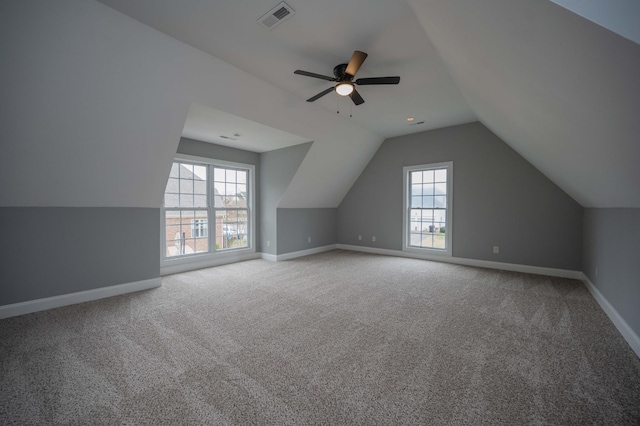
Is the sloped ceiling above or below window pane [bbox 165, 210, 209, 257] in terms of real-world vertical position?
above

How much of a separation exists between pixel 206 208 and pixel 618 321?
19.1 ft

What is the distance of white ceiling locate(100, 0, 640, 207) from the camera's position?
1.22 meters

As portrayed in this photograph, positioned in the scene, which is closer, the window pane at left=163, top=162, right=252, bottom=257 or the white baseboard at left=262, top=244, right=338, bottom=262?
the window pane at left=163, top=162, right=252, bottom=257

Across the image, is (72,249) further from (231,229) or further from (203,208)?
(231,229)

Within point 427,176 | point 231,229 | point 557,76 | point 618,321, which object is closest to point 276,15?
point 557,76

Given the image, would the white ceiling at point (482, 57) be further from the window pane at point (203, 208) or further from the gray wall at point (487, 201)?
the window pane at point (203, 208)

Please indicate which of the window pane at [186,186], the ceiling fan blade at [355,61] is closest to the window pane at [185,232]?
the window pane at [186,186]

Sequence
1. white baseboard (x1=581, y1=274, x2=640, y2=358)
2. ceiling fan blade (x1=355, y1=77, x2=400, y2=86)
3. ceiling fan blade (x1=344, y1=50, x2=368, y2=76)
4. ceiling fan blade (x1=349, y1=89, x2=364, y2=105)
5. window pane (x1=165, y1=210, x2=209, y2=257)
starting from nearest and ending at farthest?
white baseboard (x1=581, y1=274, x2=640, y2=358), ceiling fan blade (x1=344, y1=50, x2=368, y2=76), ceiling fan blade (x1=355, y1=77, x2=400, y2=86), ceiling fan blade (x1=349, y1=89, x2=364, y2=105), window pane (x1=165, y1=210, x2=209, y2=257)

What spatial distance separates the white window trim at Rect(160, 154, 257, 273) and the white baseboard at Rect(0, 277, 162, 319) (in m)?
0.72

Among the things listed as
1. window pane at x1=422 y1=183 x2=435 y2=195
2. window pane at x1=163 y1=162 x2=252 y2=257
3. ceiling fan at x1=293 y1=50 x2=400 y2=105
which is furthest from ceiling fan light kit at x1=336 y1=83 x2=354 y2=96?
window pane at x1=422 y1=183 x2=435 y2=195

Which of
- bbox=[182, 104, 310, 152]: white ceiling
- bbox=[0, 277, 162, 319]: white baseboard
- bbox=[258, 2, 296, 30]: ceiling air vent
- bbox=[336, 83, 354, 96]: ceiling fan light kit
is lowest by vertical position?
bbox=[0, 277, 162, 319]: white baseboard

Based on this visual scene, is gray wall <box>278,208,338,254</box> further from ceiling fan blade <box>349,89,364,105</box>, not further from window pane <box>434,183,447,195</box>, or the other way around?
ceiling fan blade <box>349,89,364,105</box>

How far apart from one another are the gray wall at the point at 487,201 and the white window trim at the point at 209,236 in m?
2.98

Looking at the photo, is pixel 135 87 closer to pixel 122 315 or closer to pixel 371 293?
pixel 122 315
